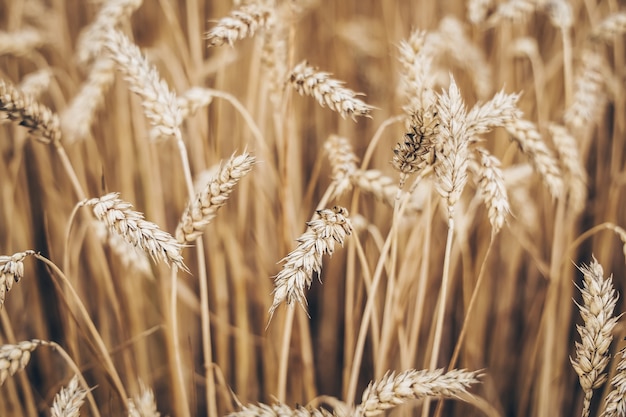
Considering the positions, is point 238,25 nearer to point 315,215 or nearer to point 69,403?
point 315,215

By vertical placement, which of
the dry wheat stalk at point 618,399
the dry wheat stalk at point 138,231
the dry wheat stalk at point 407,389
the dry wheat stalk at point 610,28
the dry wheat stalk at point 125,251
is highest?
the dry wheat stalk at point 610,28

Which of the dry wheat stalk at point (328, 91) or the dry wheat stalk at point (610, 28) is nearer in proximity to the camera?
the dry wheat stalk at point (328, 91)

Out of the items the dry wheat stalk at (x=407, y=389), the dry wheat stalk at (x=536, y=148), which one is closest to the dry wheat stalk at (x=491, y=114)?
the dry wheat stalk at (x=536, y=148)

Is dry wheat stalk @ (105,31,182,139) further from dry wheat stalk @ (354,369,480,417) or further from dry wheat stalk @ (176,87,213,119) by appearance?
dry wheat stalk @ (354,369,480,417)

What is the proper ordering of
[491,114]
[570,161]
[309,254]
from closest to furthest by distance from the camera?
[309,254]
[491,114]
[570,161]

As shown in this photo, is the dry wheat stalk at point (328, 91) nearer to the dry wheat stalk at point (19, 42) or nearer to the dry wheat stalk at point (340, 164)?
the dry wheat stalk at point (340, 164)

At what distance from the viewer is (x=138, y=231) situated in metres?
0.61

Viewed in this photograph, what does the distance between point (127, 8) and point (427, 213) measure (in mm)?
720

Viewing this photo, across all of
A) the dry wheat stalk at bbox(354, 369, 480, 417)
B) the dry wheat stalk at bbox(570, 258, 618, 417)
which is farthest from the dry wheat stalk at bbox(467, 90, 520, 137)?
the dry wheat stalk at bbox(354, 369, 480, 417)

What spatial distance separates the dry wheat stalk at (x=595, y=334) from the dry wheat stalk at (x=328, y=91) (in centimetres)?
42

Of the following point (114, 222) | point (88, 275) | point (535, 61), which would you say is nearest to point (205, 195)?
point (114, 222)

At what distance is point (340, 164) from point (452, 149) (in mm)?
211

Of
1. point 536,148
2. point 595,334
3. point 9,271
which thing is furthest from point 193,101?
point 595,334

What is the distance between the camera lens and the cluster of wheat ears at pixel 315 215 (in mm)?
667
